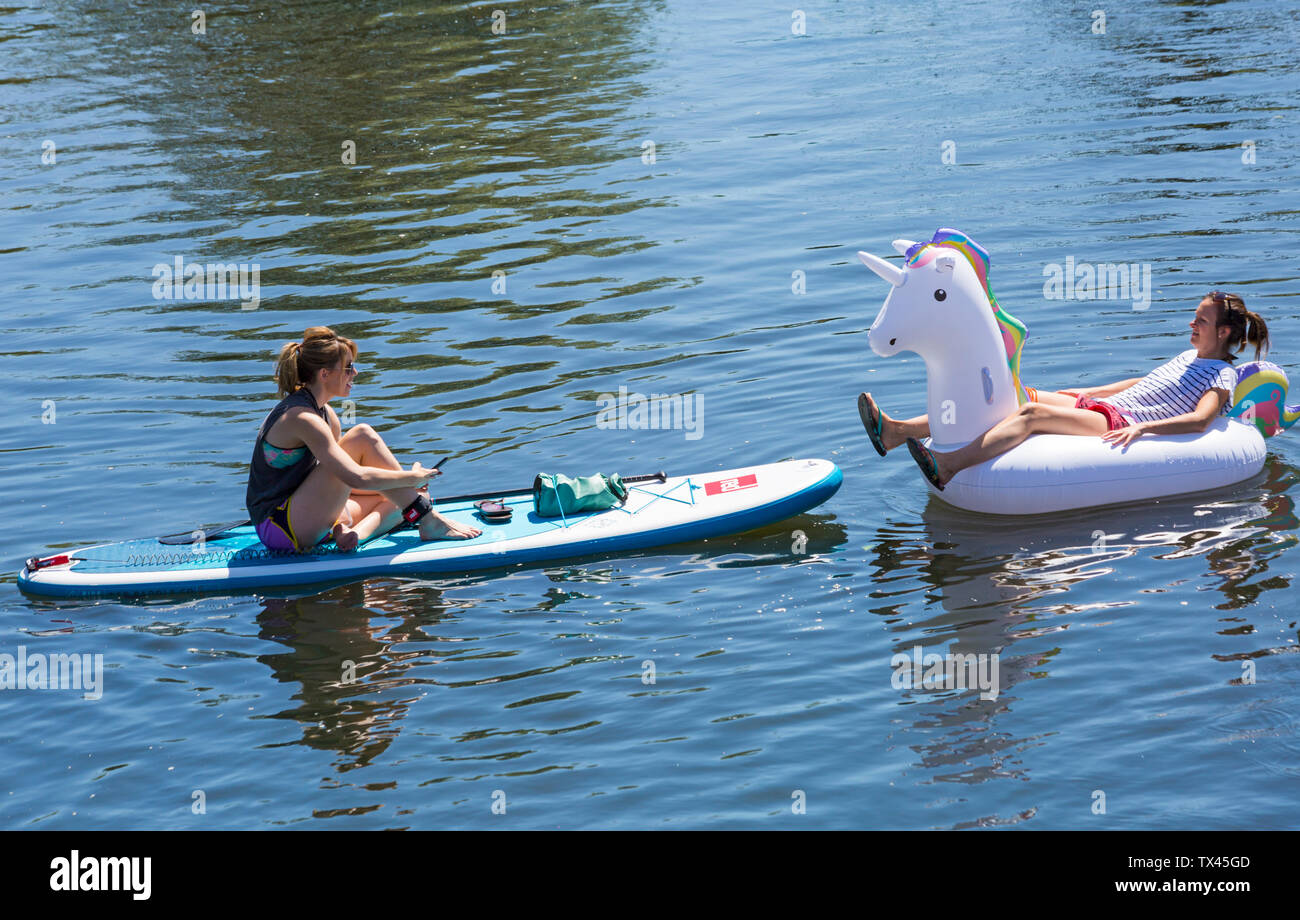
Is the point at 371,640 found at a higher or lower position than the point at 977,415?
lower

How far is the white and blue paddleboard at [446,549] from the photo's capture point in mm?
Result: 8391

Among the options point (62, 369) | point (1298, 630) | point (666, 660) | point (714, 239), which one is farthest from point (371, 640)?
point (714, 239)

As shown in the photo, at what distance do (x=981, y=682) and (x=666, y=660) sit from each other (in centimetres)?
159

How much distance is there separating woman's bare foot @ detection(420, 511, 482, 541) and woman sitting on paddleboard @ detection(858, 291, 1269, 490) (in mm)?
2562

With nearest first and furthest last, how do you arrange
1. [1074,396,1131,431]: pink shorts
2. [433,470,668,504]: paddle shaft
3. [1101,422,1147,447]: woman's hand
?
1. [1101,422,1147,447]: woman's hand
2. [1074,396,1131,431]: pink shorts
3. [433,470,668,504]: paddle shaft

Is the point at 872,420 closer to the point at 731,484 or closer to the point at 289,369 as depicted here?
the point at 731,484

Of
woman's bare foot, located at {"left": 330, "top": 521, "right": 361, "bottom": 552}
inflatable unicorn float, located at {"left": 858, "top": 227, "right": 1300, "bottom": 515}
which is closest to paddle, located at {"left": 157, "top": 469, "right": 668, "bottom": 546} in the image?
woman's bare foot, located at {"left": 330, "top": 521, "right": 361, "bottom": 552}

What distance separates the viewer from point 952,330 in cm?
848

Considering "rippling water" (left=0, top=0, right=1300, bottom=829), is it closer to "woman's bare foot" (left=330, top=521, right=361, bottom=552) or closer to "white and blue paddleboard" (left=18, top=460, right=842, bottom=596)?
"white and blue paddleboard" (left=18, top=460, right=842, bottom=596)

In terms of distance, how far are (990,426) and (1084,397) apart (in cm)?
79

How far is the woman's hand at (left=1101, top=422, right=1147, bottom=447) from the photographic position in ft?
27.9

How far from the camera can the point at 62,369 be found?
12133 millimetres

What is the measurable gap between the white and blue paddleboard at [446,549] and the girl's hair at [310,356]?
105cm

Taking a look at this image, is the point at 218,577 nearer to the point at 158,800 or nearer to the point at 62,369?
the point at 158,800
